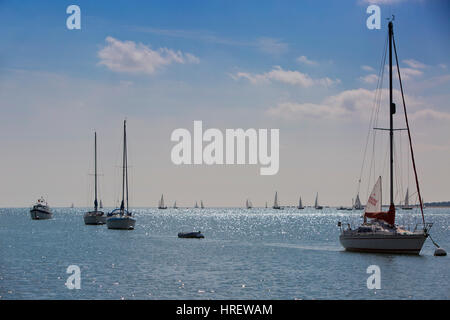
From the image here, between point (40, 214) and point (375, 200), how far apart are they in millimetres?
158875

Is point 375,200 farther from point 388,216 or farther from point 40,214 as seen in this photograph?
point 40,214

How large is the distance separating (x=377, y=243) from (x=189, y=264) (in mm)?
20251

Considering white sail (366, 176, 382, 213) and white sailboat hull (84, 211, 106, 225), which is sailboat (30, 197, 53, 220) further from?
white sail (366, 176, 382, 213)

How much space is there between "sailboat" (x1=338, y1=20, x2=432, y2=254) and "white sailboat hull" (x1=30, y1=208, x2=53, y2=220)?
6083 inches

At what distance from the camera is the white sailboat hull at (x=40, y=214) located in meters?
193

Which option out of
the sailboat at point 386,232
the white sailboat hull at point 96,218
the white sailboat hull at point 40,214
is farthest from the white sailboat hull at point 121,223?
the white sailboat hull at point 40,214

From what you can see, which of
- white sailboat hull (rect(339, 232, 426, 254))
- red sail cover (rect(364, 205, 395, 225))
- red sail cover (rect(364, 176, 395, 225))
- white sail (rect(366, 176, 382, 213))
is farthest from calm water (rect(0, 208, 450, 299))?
white sail (rect(366, 176, 382, 213))

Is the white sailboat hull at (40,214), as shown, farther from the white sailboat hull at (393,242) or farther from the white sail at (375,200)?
the white sailboat hull at (393,242)

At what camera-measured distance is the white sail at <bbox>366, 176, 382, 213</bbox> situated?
6138cm

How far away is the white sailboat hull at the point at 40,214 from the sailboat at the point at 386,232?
6083 inches

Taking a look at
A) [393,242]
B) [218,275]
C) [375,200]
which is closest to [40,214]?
[375,200]

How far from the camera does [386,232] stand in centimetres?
5731
